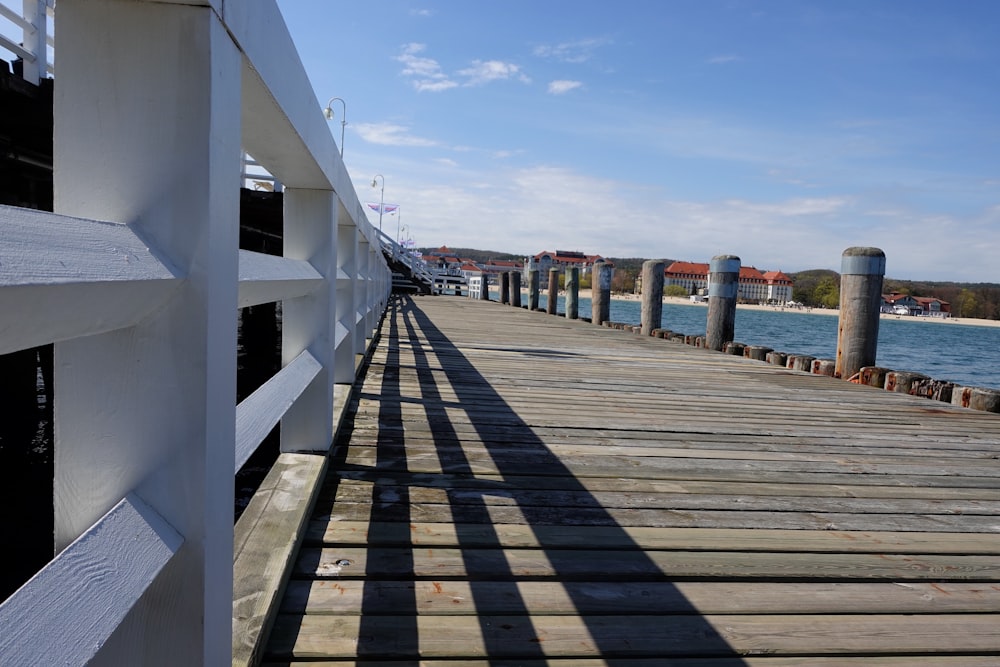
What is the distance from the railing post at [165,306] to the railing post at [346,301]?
2.45 metres

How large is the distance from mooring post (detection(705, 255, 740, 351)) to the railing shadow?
526 cm

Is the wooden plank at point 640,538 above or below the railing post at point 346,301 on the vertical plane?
below

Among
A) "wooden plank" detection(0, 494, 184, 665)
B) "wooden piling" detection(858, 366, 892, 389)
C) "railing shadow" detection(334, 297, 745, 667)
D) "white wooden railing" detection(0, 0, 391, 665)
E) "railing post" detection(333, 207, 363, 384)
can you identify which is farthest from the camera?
"wooden piling" detection(858, 366, 892, 389)

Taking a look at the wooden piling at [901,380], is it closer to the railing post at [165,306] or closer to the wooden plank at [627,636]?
the wooden plank at [627,636]

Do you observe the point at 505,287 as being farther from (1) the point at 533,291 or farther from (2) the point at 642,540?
(2) the point at 642,540

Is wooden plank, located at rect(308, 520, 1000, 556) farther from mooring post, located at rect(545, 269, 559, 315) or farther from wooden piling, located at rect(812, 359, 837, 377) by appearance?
mooring post, located at rect(545, 269, 559, 315)

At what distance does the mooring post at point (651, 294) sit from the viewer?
10.1m

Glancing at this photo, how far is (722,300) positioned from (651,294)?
89.9 inches

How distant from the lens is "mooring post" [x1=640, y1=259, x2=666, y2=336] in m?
10.1

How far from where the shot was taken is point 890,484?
101 inches

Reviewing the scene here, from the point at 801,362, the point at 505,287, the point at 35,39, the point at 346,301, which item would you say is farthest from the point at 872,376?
the point at 505,287

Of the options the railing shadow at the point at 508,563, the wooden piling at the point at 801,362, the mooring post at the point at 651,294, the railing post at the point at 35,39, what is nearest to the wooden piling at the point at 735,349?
the wooden piling at the point at 801,362

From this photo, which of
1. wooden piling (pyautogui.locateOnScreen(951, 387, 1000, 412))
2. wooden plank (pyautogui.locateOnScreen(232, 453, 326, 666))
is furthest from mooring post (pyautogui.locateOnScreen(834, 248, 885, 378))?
wooden plank (pyautogui.locateOnScreen(232, 453, 326, 666))

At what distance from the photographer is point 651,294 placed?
10102mm
